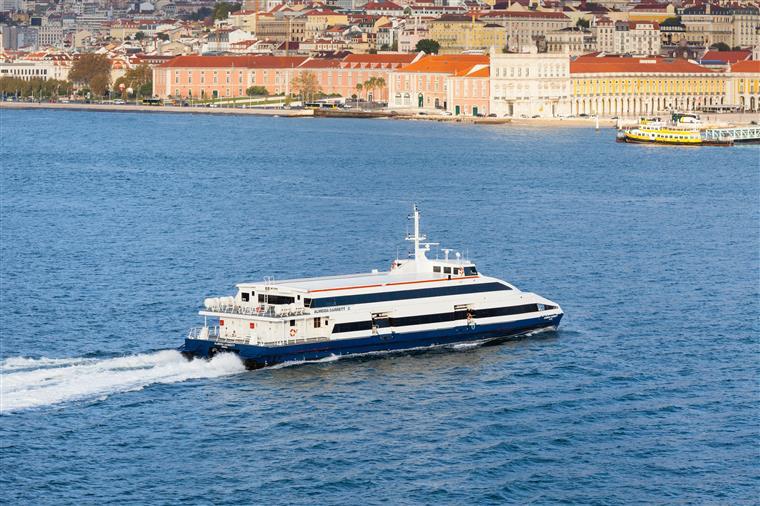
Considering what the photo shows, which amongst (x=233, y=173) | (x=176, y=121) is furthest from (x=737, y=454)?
(x=176, y=121)

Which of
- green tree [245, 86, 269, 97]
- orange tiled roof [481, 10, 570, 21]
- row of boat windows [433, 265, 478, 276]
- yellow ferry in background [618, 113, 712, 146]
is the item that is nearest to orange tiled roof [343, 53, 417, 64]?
green tree [245, 86, 269, 97]

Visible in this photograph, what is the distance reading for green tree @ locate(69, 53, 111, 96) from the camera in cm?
14962

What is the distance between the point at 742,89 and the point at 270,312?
95757 millimetres

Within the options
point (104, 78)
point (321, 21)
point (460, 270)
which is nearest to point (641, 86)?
point (104, 78)

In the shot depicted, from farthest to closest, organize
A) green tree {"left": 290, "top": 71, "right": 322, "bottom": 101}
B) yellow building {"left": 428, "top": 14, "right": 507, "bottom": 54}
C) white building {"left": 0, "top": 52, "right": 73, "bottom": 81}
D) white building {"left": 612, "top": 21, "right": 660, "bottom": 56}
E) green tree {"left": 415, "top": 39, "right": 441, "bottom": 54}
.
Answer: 1. white building {"left": 0, "top": 52, "right": 73, "bottom": 81}
2. white building {"left": 612, "top": 21, "right": 660, "bottom": 56}
3. yellow building {"left": 428, "top": 14, "right": 507, "bottom": 54}
4. green tree {"left": 415, "top": 39, "right": 441, "bottom": 54}
5. green tree {"left": 290, "top": 71, "right": 322, "bottom": 101}

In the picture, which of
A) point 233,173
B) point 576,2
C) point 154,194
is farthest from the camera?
point 576,2

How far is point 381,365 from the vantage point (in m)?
30.3

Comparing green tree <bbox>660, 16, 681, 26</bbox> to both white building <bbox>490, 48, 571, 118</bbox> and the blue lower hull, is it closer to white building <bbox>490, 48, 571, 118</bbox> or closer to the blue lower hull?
white building <bbox>490, 48, 571, 118</bbox>

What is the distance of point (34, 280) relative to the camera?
38.5 meters

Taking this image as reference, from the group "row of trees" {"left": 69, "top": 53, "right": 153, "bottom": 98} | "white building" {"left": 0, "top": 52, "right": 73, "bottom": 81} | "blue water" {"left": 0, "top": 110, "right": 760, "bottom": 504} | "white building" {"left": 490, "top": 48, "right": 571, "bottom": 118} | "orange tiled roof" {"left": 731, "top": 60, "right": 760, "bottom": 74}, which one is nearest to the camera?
"blue water" {"left": 0, "top": 110, "right": 760, "bottom": 504}

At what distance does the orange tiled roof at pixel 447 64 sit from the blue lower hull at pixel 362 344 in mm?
85932

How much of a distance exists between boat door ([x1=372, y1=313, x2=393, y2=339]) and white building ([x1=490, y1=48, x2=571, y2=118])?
271 feet

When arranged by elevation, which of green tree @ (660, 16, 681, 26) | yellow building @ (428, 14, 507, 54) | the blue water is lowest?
the blue water

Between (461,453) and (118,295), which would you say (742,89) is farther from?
(461,453)
